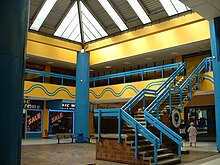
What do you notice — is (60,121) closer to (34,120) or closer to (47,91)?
(34,120)

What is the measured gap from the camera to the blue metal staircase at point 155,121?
8602 mm

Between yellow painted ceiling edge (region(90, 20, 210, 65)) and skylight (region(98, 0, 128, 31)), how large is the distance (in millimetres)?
1142

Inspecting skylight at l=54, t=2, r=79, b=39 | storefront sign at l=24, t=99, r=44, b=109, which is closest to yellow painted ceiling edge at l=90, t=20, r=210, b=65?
skylight at l=54, t=2, r=79, b=39

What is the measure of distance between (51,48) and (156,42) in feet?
24.7

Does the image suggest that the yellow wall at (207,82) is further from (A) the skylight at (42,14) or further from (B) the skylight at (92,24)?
(A) the skylight at (42,14)

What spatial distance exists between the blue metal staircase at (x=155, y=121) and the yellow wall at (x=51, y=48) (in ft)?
27.2

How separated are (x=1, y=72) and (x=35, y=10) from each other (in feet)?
46.2

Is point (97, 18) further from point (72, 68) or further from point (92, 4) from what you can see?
point (72, 68)

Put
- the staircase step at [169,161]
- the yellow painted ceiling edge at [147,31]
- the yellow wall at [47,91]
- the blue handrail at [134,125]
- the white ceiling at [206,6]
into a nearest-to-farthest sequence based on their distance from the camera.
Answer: the white ceiling at [206,6]
the blue handrail at [134,125]
the staircase step at [169,161]
the yellow painted ceiling edge at [147,31]
the yellow wall at [47,91]

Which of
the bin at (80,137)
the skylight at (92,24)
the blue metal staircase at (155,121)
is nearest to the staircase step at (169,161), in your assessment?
the blue metal staircase at (155,121)

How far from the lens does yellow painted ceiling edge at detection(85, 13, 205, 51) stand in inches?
583

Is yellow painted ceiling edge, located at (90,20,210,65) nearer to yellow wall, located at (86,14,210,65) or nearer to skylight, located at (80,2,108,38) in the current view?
yellow wall, located at (86,14,210,65)

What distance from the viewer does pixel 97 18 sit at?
1759 centimetres

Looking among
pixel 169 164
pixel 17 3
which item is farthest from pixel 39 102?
pixel 17 3
